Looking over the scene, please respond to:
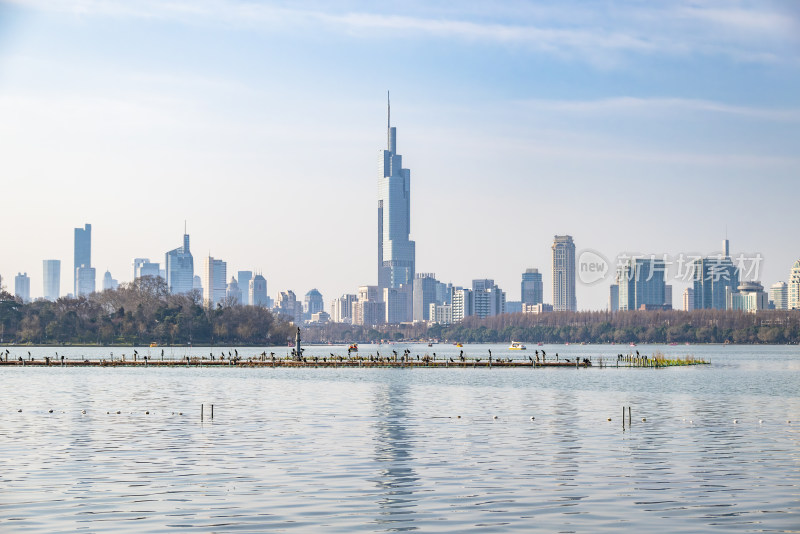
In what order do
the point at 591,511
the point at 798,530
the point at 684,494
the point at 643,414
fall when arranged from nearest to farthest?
the point at 798,530, the point at 591,511, the point at 684,494, the point at 643,414

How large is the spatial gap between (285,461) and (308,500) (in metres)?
9.38

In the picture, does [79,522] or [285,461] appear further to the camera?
[285,461]

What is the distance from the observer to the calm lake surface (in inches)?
1275

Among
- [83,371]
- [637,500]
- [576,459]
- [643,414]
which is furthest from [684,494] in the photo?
[83,371]

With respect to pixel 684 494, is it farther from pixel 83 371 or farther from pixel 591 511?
pixel 83 371

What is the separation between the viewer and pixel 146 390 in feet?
322

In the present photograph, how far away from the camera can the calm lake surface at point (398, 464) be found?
1275 inches

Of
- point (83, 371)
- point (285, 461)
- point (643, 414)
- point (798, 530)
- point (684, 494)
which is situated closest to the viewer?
point (798, 530)

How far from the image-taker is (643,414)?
69312mm

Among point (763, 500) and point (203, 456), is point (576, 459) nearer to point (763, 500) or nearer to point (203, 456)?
point (763, 500)

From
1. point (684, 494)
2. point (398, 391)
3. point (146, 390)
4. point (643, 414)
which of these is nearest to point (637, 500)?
point (684, 494)

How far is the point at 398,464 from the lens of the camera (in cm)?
4381

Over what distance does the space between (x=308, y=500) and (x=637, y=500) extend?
10.6 meters

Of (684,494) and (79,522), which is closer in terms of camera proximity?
(79,522)
